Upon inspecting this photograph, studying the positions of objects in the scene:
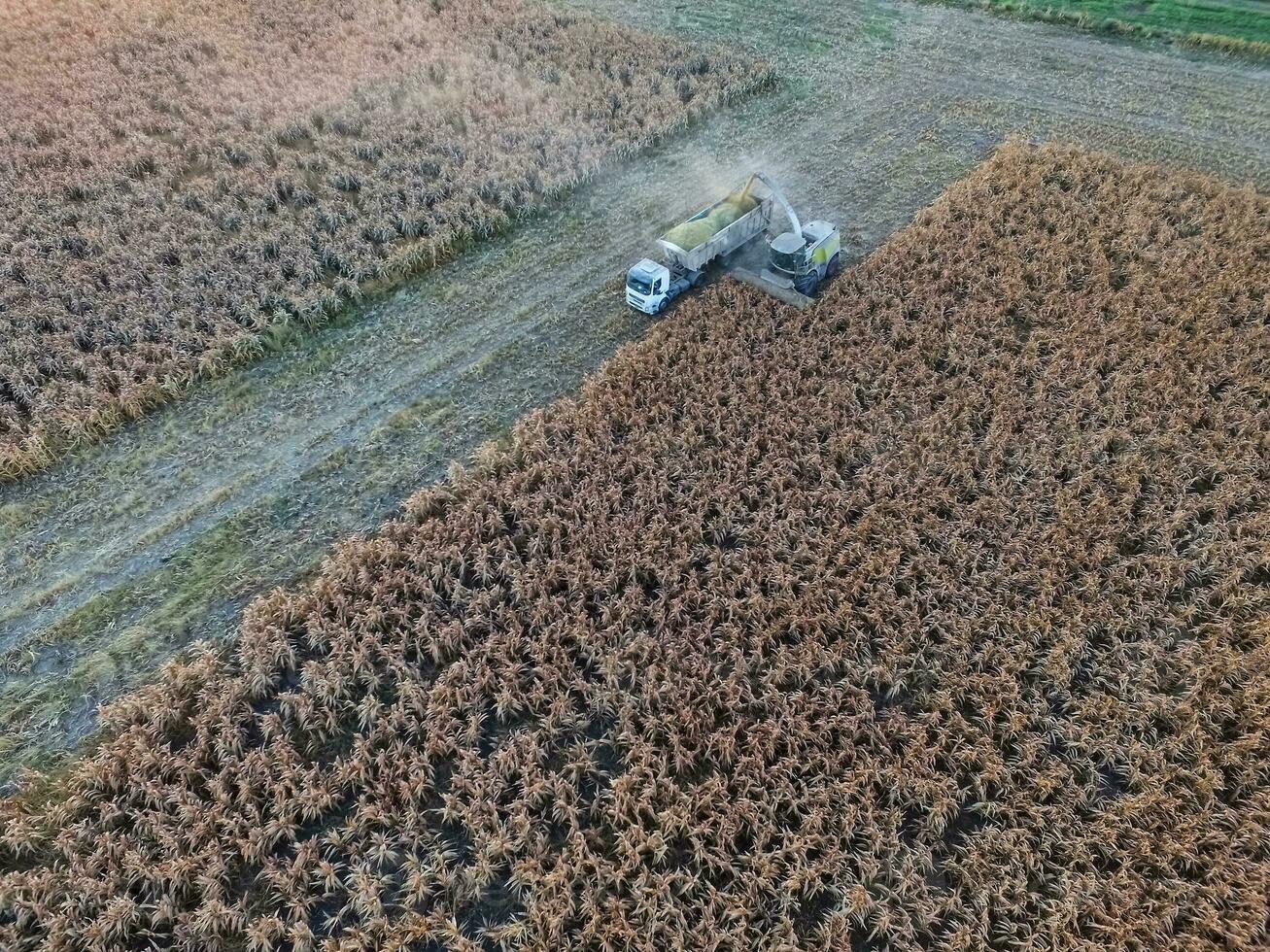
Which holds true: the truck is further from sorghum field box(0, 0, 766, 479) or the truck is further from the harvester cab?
sorghum field box(0, 0, 766, 479)

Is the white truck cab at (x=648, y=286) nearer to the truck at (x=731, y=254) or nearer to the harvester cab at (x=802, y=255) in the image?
the truck at (x=731, y=254)

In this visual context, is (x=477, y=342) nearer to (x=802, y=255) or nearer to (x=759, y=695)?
(x=802, y=255)

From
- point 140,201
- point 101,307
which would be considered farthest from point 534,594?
point 140,201

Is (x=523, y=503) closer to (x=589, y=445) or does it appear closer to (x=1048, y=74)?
(x=589, y=445)

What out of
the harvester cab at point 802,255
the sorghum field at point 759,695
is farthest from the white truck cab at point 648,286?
the harvester cab at point 802,255

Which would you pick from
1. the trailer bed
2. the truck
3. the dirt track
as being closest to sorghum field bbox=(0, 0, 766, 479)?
the dirt track
